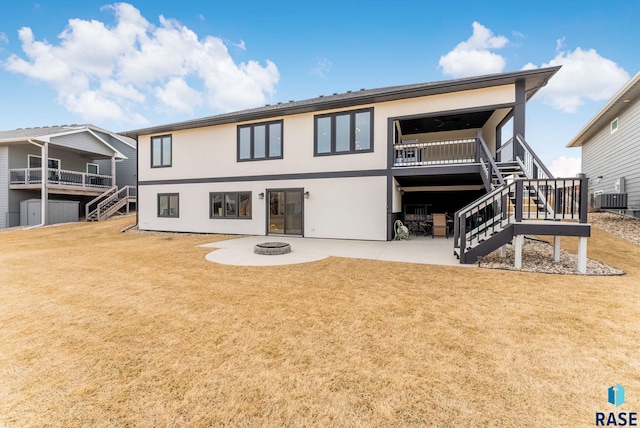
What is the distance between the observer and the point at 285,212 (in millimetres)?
11836

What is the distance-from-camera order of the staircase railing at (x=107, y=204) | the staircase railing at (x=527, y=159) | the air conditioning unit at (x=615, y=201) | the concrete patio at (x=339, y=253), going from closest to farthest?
the concrete patio at (x=339, y=253) → the staircase railing at (x=527, y=159) → the air conditioning unit at (x=615, y=201) → the staircase railing at (x=107, y=204)

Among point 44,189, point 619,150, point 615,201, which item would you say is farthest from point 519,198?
point 44,189

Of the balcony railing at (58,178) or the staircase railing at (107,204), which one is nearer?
the balcony railing at (58,178)

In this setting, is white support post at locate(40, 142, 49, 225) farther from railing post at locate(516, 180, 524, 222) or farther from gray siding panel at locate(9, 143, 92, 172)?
railing post at locate(516, 180, 524, 222)

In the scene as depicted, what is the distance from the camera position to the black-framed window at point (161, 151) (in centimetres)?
1400

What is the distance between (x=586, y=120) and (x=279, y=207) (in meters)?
17.8

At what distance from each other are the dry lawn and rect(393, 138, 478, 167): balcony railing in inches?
253

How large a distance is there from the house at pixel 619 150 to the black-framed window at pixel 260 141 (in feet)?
43.7

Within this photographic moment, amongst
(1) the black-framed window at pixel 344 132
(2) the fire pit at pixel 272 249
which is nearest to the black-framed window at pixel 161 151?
(1) the black-framed window at pixel 344 132

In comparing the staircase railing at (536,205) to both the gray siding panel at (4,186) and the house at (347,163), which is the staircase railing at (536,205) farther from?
the gray siding panel at (4,186)

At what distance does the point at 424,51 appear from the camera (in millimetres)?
16297

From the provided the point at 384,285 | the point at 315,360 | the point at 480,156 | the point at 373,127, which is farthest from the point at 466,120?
the point at 315,360

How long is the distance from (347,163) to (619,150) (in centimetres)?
1333

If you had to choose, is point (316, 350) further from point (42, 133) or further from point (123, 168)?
point (123, 168)
